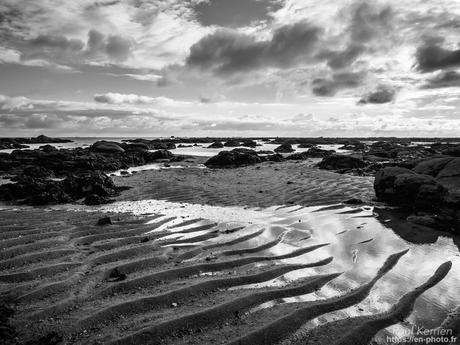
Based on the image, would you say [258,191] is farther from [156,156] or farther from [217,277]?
[156,156]

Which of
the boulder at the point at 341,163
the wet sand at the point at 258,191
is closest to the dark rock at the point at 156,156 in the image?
the wet sand at the point at 258,191

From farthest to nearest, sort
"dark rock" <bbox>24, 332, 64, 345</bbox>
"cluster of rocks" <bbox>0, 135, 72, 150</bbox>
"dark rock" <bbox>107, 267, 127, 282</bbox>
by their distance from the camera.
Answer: "cluster of rocks" <bbox>0, 135, 72, 150</bbox>
"dark rock" <bbox>107, 267, 127, 282</bbox>
"dark rock" <bbox>24, 332, 64, 345</bbox>

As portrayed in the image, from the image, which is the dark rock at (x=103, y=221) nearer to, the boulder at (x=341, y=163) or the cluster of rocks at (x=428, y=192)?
the cluster of rocks at (x=428, y=192)

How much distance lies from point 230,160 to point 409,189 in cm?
1564

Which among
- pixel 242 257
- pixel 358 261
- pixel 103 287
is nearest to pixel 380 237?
pixel 358 261

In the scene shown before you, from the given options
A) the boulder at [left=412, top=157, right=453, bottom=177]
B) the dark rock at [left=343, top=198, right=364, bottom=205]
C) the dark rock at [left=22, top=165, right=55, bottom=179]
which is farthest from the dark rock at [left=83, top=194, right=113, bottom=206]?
the boulder at [left=412, top=157, right=453, bottom=177]

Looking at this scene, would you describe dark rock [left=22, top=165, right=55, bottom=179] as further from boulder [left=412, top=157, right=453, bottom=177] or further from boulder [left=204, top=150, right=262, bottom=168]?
boulder [left=412, top=157, right=453, bottom=177]

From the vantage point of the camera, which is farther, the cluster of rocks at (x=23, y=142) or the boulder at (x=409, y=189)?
the cluster of rocks at (x=23, y=142)

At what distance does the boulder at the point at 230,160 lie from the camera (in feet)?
79.8

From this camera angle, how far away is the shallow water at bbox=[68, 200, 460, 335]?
4.35 metres

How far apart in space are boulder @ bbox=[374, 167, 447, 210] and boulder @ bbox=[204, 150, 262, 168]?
13702 millimetres

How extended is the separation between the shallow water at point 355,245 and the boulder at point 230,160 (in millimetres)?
13891

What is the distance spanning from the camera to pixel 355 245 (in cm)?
659

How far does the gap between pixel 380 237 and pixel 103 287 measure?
547 cm
